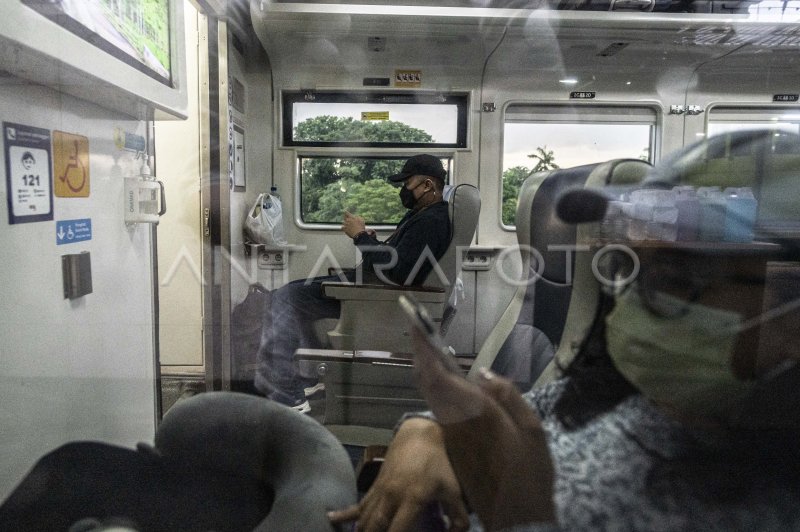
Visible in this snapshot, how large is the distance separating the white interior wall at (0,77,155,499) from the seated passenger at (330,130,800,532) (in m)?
0.77

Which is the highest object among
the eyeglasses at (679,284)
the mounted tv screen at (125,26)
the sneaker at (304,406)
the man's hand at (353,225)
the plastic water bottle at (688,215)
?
the mounted tv screen at (125,26)

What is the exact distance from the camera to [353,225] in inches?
70.2

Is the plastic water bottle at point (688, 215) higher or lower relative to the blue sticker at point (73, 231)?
higher

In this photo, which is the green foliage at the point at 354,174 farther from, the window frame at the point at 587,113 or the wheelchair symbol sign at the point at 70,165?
the wheelchair symbol sign at the point at 70,165

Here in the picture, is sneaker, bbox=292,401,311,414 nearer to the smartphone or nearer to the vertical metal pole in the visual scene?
the smartphone

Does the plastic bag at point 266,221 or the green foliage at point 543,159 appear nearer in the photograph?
the green foliage at point 543,159

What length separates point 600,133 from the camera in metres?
1.32

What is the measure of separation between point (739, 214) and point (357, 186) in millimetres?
1299

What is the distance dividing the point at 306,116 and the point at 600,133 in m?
1.34

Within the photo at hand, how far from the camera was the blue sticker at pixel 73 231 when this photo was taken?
135cm

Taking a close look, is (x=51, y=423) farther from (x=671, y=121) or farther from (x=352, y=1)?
(x=352, y=1)

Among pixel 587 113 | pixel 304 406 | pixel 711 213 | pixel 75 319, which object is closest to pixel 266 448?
pixel 304 406

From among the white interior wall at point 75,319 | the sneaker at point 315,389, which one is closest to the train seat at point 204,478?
the white interior wall at point 75,319

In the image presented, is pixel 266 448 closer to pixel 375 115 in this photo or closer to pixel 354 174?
pixel 354 174
